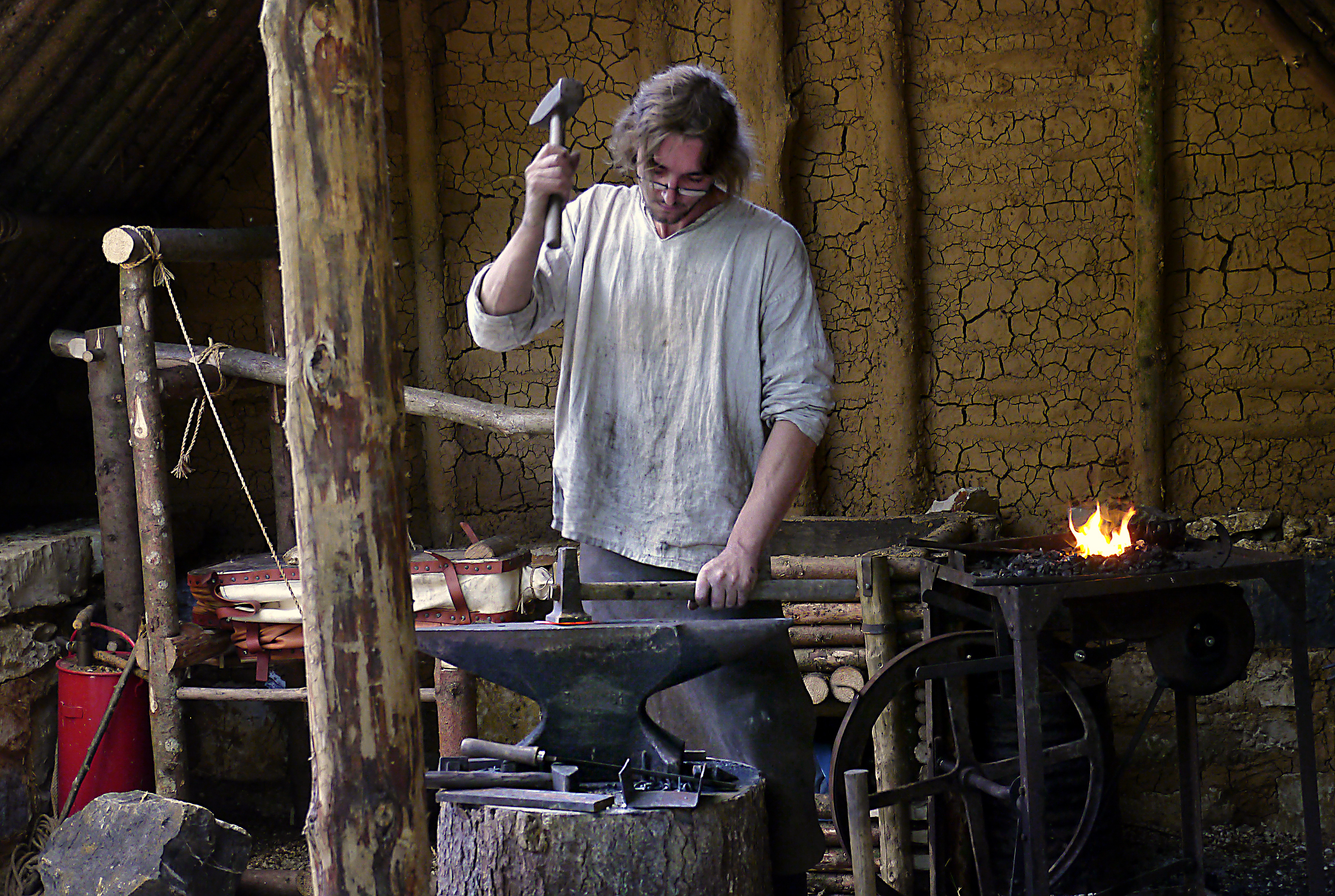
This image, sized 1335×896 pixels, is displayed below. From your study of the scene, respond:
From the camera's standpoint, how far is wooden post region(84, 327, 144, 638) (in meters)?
4.50

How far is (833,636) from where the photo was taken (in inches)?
164

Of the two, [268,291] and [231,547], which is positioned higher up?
[268,291]

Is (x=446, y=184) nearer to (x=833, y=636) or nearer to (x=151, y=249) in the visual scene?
(x=151, y=249)

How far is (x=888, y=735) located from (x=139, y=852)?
248cm

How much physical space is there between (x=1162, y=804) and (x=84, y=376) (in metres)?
5.32

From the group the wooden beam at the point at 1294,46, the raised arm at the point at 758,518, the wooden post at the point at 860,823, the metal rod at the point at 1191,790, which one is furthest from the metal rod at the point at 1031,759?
the wooden beam at the point at 1294,46

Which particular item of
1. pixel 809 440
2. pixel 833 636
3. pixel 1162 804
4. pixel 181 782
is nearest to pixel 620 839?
pixel 809 440

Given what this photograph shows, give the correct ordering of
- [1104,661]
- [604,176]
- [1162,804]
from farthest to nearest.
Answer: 1. [604,176]
2. [1162,804]
3. [1104,661]

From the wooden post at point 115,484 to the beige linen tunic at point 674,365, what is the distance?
2.49m

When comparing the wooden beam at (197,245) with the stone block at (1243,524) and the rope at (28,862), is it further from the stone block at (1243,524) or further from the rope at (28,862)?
the stone block at (1243,524)

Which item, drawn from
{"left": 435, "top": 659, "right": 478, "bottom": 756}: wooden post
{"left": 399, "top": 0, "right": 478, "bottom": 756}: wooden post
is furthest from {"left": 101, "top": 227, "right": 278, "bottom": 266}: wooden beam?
{"left": 435, "top": 659, "right": 478, "bottom": 756}: wooden post

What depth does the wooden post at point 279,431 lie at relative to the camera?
493 cm

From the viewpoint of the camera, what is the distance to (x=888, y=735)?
391cm

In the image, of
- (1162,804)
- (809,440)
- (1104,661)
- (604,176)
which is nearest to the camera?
(809,440)
